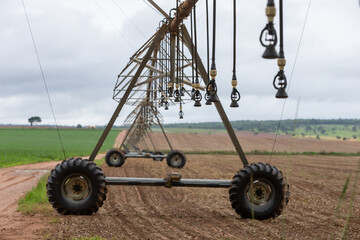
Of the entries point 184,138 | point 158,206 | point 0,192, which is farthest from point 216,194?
point 184,138

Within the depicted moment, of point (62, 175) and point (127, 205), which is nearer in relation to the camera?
point (62, 175)

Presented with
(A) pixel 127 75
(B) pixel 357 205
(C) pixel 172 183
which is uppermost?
(A) pixel 127 75

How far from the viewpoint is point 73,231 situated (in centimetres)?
735

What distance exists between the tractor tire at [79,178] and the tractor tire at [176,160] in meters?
16.3

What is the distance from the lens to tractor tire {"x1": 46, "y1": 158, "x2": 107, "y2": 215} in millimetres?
8602

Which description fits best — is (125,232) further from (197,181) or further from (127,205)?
(127,205)

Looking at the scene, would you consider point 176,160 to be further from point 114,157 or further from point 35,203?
point 35,203

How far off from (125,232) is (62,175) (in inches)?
81.7

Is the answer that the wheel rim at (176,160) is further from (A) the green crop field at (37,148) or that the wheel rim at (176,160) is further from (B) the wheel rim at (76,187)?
(B) the wheel rim at (76,187)

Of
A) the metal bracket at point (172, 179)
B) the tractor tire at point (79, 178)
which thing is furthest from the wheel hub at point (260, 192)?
the tractor tire at point (79, 178)

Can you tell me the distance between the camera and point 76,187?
28.8 feet

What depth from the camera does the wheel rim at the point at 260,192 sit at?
8.16 m

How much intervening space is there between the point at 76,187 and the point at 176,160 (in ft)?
54.3

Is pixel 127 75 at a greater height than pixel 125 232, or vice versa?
pixel 127 75
